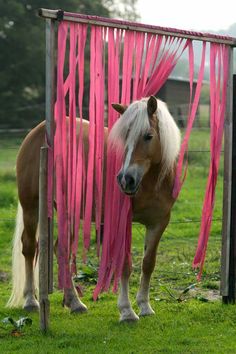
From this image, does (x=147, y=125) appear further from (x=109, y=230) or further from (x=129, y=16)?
(x=129, y=16)

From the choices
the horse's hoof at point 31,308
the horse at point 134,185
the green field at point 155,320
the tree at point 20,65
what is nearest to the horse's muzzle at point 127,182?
the horse at point 134,185

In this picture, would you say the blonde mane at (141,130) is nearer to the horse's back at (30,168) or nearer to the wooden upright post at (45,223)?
the wooden upright post at (45,223)

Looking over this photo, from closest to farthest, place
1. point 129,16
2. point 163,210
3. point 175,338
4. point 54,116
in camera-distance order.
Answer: point 175,338
point 54,116
point 163,210
point 129,16

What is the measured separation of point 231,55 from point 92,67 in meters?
1.44

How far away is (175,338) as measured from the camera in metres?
5.43

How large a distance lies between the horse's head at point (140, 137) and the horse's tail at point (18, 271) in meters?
1.82

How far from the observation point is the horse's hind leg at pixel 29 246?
6859mm

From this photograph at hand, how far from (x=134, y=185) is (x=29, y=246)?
182 centimetres

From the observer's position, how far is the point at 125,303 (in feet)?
20.1

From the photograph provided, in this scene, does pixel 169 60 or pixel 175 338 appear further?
pixel 169 60

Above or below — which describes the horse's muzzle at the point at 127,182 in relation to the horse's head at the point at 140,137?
below

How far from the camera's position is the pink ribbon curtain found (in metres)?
5.65

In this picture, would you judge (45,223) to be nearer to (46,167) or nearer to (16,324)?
(46,167)

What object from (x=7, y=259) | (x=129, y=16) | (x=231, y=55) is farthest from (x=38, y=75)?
(x=231, y=55)
